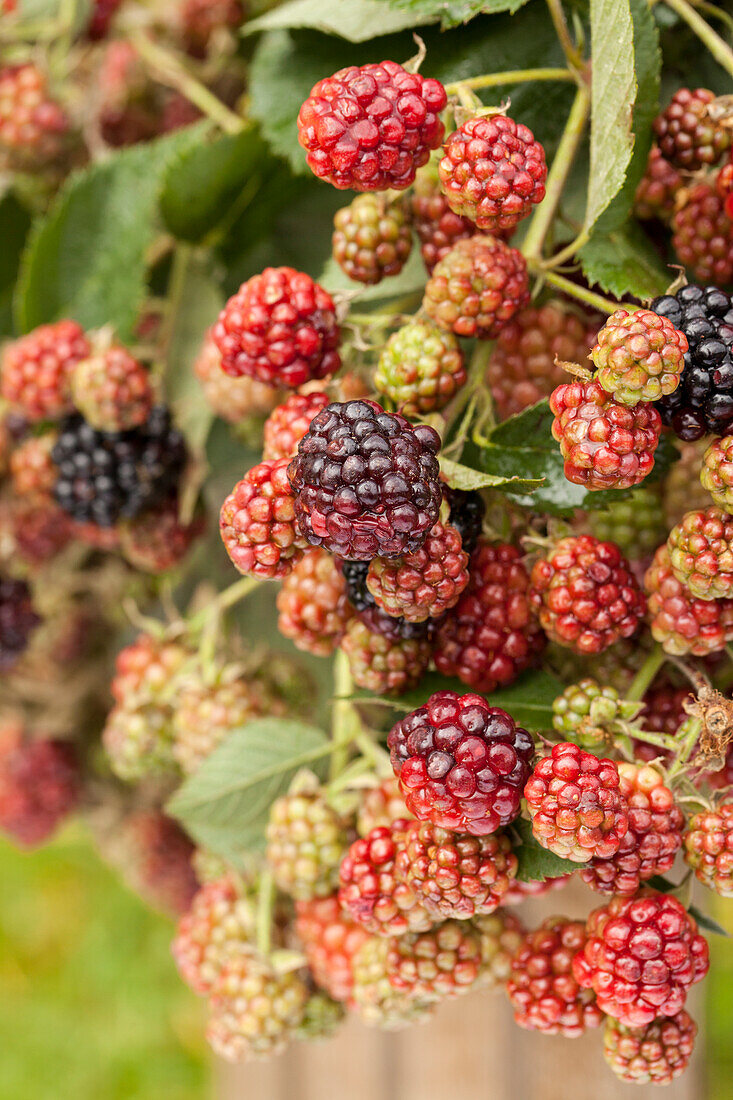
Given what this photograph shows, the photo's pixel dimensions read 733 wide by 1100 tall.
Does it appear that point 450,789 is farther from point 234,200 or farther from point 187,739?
point 234,200

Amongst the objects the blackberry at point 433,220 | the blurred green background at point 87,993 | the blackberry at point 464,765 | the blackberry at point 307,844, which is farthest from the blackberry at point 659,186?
the blurred green background at point 87,993

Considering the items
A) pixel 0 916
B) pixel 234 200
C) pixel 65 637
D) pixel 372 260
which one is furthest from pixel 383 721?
pixel 0 916

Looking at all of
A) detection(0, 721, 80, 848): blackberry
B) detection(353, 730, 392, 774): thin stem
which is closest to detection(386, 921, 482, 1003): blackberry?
detection(353, 730, 392, 774): thin stem

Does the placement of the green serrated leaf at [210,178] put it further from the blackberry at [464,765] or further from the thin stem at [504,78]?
the blackberry at [464,765]

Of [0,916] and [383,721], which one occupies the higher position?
[383,721]

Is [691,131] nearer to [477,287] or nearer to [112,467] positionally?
[477,287]

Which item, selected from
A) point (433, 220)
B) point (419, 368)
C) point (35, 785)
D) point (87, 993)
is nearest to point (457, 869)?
point (419, 368)
